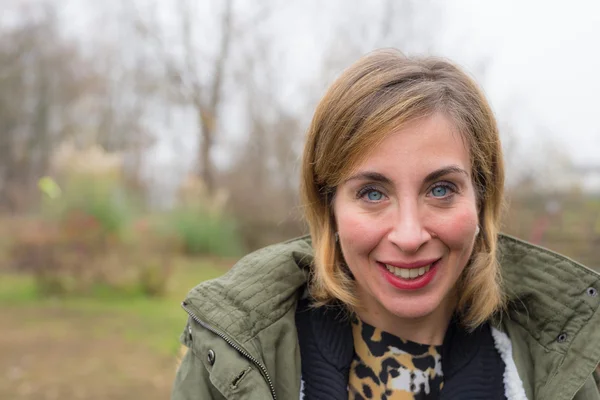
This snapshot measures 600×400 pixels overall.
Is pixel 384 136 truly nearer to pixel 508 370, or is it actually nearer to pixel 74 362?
pixel 508 370

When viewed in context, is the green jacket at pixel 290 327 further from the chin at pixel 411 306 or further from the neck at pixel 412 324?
the chin at pixel 411 306

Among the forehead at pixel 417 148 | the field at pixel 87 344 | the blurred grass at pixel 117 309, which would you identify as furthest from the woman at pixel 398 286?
the blurred grass at pixel 117 309

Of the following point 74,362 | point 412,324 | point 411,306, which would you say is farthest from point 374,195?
point 74,362

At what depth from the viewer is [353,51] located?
1722 centimetres

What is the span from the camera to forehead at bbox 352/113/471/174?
1.66 metres

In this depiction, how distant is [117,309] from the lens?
316 inches

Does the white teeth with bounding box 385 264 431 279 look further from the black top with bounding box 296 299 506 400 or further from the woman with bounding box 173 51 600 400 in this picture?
the black top with bounding box 296 299 506 400

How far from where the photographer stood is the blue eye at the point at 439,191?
1702 mm

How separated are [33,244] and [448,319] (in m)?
7.72

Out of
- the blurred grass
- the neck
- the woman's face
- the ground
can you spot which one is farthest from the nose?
the blurred grass

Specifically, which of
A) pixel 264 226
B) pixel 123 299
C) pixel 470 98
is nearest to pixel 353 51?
pixel 264 226

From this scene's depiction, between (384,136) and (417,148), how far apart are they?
0.09m

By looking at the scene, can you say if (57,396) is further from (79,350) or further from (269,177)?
(269,177)

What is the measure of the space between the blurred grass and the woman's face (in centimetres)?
504
